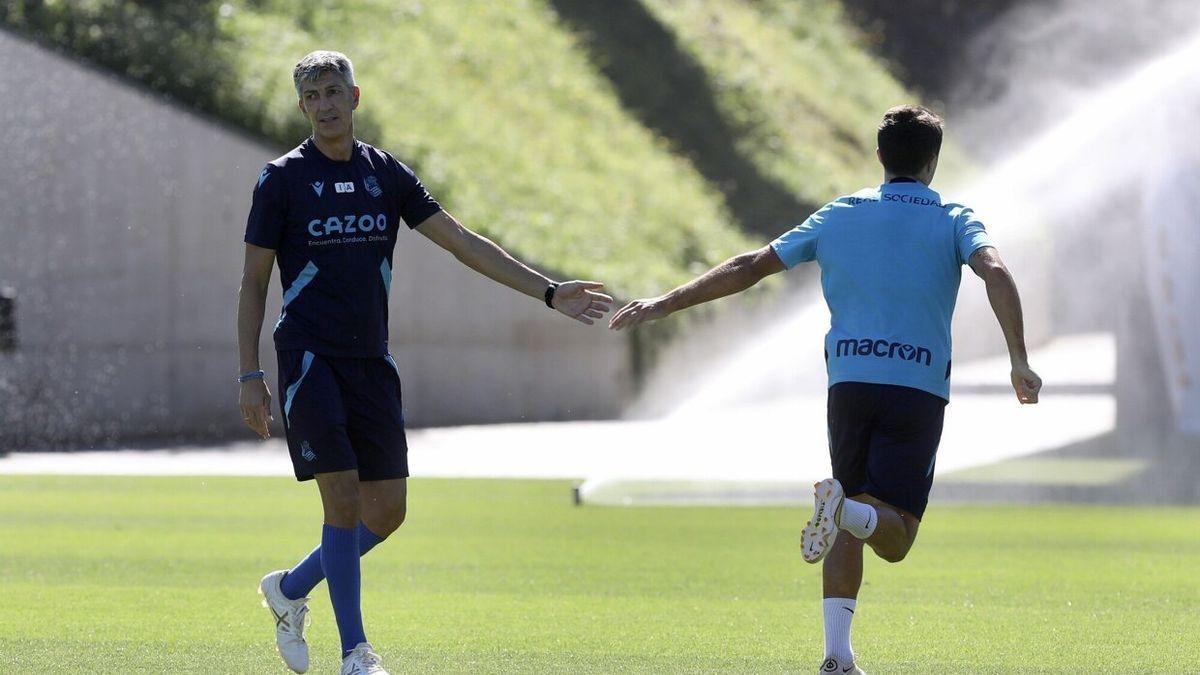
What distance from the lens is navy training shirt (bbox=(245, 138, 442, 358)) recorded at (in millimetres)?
6422

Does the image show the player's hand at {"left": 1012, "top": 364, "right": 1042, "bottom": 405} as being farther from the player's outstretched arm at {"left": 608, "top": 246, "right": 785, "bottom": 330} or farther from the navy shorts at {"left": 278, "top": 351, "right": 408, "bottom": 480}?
the navy shorts at {"left": 278, "top": 351, "right": 408, "bottom": 480}

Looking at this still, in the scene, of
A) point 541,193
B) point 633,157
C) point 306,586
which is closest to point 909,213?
point 306,586

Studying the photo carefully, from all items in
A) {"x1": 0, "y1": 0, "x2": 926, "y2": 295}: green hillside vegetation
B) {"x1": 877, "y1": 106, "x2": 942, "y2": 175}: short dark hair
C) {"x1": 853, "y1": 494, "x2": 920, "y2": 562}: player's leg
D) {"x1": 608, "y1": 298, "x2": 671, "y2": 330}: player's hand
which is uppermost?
{"x1": 0, "y1": 0, "x2": 926, "y2": 295}: green hillside vegetation

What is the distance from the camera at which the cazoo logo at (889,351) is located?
6.30m

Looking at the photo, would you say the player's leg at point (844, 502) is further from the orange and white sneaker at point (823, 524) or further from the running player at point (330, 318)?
the running player at point (330, 318)

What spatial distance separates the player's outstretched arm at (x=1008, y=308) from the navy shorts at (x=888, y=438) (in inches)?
11.3

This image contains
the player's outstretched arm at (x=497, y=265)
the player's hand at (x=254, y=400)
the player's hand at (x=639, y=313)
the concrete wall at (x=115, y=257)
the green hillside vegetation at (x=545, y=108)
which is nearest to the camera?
the player's hand at (x=254, y=400)

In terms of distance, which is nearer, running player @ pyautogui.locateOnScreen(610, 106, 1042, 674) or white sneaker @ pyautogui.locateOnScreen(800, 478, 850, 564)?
white sneaker @ pyautogui.locateOnScreen(800, 478, 850, 564)

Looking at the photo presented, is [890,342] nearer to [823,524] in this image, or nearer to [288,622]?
[823,524]

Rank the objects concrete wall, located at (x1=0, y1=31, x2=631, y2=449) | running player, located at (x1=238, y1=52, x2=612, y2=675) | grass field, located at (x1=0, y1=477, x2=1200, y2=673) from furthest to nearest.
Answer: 1. concrete wall, located at (x1=0, y1=31, x2=631, y2=449)
2. grass field, located at (x1=0, y1=477, x2=1200, y2=673)
3. running player, located at (x1=238, y1=52, x2=612, y2=675)

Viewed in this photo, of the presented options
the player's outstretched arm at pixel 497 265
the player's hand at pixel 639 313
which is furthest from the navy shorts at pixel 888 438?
the player's outstretched arm at pixel 497 265

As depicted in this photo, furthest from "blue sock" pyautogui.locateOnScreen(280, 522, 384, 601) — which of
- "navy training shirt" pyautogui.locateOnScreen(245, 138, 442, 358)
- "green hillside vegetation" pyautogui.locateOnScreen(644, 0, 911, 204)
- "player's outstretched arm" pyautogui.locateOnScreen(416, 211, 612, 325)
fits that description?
"green hillside vegetation" pyautogui.locateOnScreen(644, 0, 911, 204)

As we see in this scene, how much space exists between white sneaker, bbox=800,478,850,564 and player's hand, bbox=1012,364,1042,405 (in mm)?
656

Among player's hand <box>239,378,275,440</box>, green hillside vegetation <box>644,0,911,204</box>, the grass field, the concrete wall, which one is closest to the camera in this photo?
player's hand <box>239,378,275,440</box>
